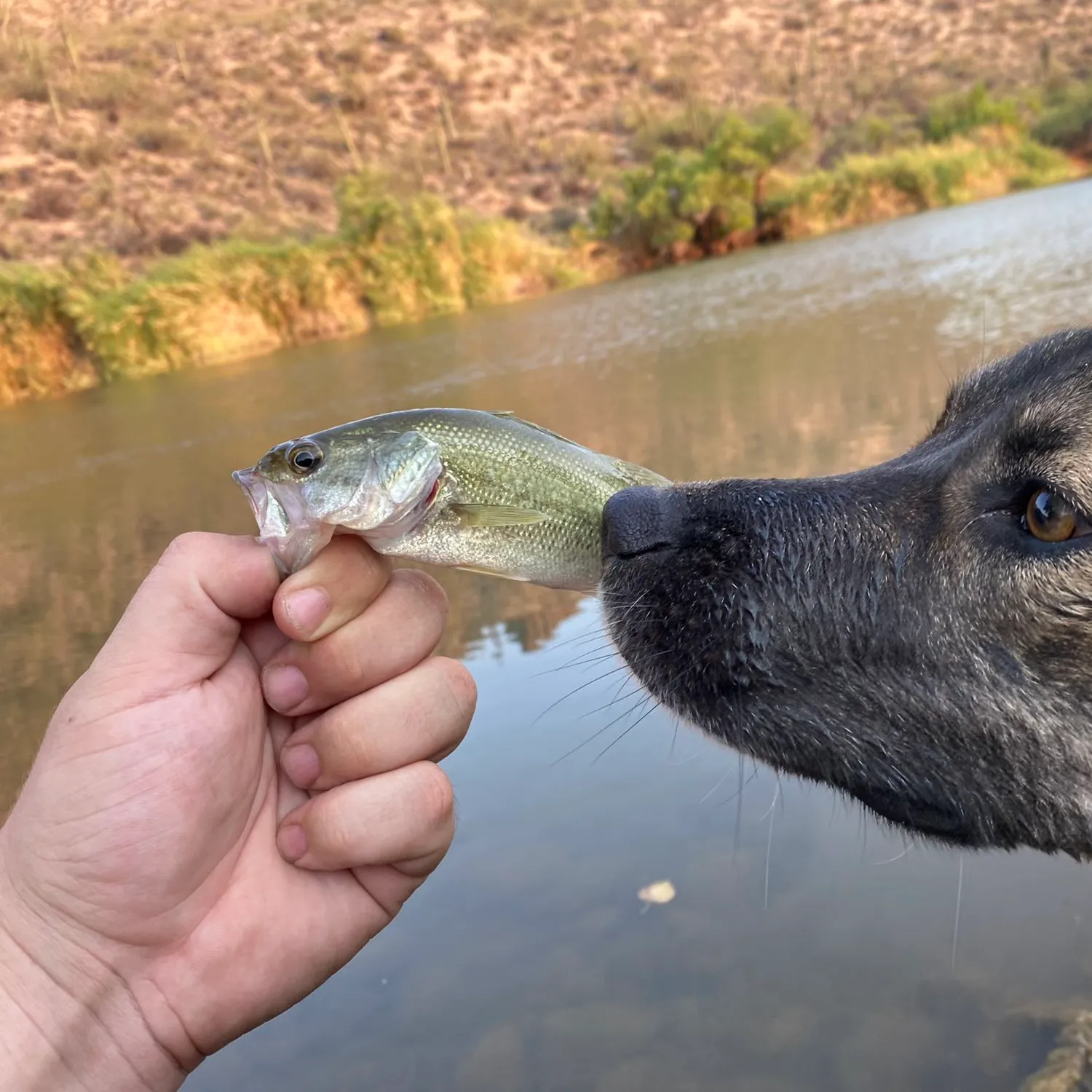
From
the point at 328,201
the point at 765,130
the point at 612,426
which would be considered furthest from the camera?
the point at 328,201

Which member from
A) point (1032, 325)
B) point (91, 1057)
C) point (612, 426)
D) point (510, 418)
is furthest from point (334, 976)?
point (1032, 325)

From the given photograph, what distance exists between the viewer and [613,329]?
54.8ft

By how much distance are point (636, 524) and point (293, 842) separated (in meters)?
1.13

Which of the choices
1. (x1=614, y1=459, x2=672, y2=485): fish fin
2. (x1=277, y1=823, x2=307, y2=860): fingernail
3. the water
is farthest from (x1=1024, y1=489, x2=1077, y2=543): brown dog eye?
(x1=277, y1=823, x2=307, y2=860): fingernail

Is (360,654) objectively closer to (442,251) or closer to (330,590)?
(330,590)

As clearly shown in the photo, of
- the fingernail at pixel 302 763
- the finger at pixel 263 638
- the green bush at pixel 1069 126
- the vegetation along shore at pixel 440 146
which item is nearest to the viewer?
the fingernail at pixel 302 763

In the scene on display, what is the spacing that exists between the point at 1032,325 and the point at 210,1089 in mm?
9401

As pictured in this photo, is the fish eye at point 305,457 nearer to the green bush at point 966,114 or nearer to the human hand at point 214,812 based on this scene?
the human hand at point 214,812

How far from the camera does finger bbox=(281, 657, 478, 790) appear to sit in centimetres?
232

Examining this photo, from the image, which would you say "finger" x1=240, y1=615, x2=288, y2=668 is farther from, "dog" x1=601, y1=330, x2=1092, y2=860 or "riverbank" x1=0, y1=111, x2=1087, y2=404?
"riverbank" x1=0, y1=111, x2=1087, y2=404

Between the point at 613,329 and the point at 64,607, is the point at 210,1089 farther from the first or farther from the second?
the point at 613,329

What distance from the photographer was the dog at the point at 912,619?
2.28 m

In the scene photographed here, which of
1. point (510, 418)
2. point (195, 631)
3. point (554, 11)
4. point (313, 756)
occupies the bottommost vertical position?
point (554, 11)

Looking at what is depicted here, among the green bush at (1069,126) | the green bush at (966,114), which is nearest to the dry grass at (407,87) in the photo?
the green bush at (966,114)
